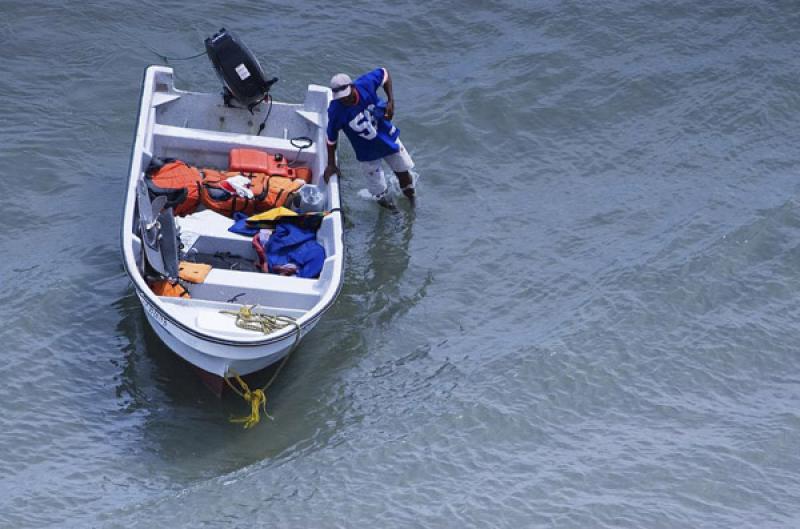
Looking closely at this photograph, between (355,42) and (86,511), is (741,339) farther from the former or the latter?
(355,42)

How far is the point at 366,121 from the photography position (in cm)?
1283

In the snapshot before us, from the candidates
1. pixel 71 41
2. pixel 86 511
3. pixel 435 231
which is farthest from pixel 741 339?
pixel 71 41

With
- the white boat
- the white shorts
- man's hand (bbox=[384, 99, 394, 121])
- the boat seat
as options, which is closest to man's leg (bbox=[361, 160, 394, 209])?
the white shorts

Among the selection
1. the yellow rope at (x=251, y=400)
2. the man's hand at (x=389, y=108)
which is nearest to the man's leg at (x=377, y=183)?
the man's hand at (x=389, y=108)

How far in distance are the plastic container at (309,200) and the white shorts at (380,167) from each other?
0.86 meters

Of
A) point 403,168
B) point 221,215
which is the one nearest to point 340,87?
point 403,168

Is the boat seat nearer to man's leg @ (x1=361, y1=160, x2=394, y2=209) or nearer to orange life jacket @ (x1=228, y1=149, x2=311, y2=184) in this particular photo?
orange life jacket @ (x1=228, y1=149, x2=311, y2=184)

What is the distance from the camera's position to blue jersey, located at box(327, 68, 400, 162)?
12.7 m

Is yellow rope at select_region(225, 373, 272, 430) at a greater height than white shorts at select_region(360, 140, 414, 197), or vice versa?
white shorts at select_region(360, 140, 414, 197)

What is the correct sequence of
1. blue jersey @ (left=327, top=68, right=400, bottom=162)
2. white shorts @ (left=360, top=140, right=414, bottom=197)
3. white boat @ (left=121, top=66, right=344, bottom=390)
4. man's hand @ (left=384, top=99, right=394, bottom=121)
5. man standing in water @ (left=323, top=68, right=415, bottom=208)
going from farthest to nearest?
white shorts @ (left=360, top=140, right=414, bottom=197), man's hand @ (left=384, top=99, right=394, bottom=121), blue jersey @ (left=327, top=68, right=400, bottom=162), man standing in water @ (left=323, top=68, right=415, bottom=208), white boat @ (left=121, top=66, right=344, bottom=390)

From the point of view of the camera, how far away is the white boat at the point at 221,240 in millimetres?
10336

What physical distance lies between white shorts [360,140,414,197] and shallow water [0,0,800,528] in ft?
1.46

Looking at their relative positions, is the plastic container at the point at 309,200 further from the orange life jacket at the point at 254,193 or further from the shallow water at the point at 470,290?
the shallow water at the point at 470,290

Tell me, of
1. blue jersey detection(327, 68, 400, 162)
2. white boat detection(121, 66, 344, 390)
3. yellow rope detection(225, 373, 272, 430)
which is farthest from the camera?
blue jersey detection(327, 68, 400, 162)
